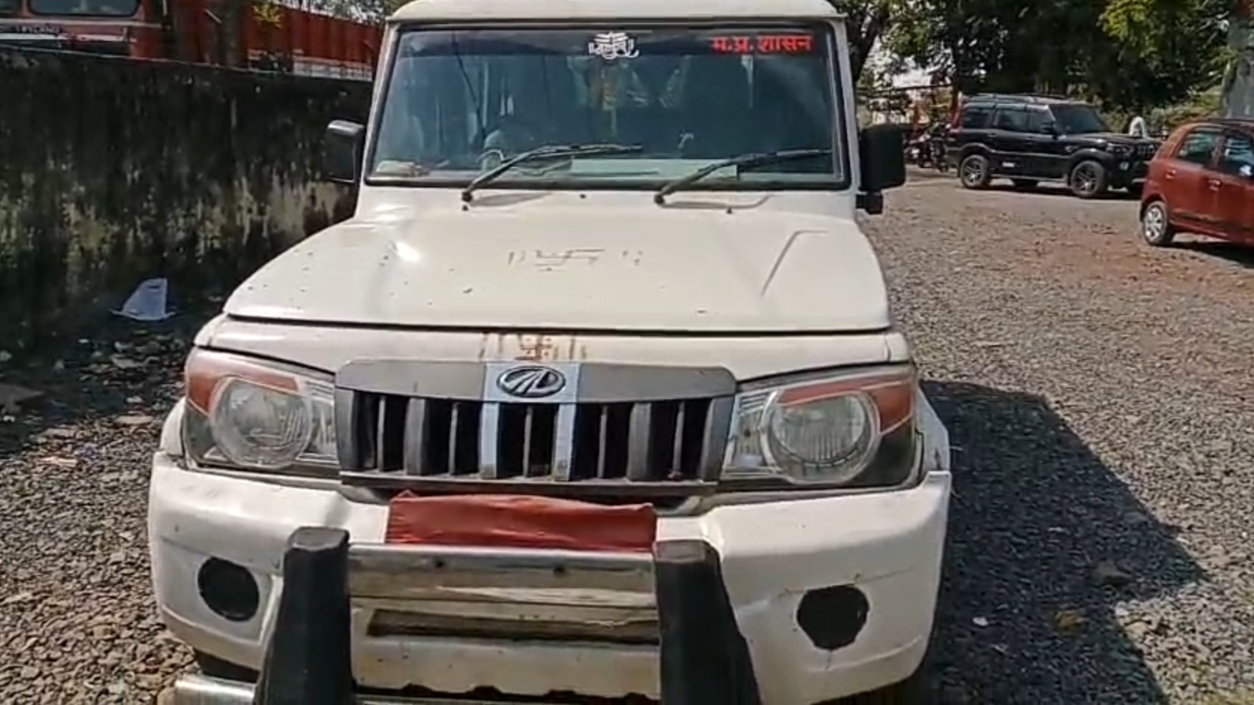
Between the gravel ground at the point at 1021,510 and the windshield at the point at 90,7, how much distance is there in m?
5.34

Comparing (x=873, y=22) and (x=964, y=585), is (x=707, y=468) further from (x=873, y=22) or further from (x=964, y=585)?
(x=873, y=22)

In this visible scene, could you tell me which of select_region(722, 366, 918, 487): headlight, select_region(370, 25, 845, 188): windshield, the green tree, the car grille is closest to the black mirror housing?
select_region(370, 25, 845, 188): windshield

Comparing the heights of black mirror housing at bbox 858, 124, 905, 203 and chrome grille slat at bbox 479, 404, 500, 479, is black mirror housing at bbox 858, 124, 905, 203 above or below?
above

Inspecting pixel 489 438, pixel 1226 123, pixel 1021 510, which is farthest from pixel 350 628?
pixel 1226 123

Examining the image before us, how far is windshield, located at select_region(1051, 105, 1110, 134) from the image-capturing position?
23.4 m

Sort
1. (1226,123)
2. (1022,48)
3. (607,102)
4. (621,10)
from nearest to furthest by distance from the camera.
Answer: (607,102), (621,10), (1226,123), (1022,48)

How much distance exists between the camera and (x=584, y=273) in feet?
9.84

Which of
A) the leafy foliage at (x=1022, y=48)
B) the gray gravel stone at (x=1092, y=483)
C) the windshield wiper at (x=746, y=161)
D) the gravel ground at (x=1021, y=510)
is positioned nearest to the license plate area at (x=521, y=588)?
the gravel ground at (x=1021, y=510)

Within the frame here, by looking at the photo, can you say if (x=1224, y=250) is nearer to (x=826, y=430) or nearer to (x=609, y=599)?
(x=826, y=430)

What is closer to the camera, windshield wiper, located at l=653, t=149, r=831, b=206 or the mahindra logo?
the mahindra logo

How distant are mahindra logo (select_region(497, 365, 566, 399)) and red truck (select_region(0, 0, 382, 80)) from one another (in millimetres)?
8586

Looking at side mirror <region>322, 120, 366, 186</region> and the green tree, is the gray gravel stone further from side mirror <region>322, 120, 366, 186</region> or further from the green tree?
the green tree

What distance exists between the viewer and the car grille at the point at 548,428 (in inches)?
99.5

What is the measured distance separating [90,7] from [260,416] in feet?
37.4
